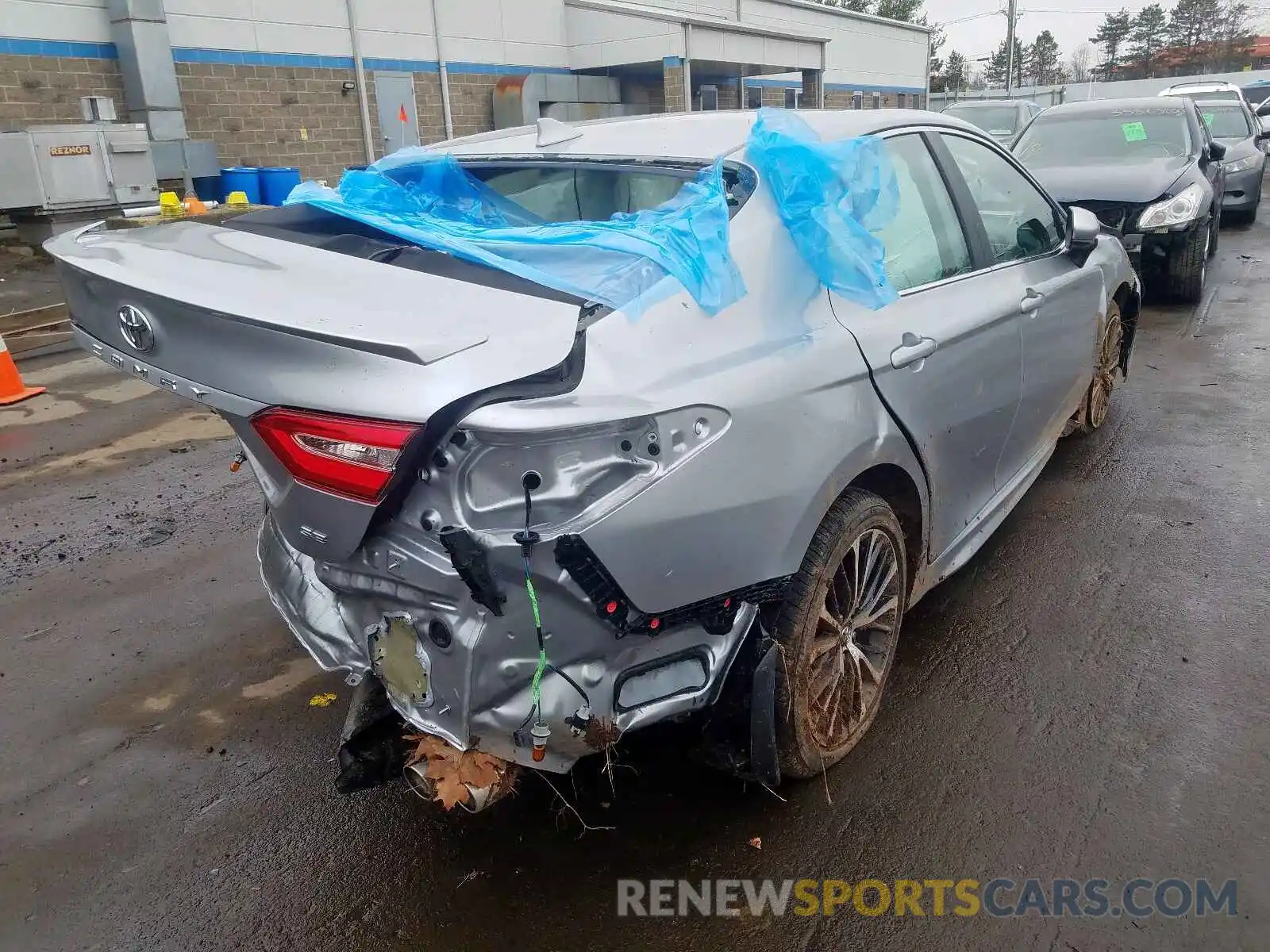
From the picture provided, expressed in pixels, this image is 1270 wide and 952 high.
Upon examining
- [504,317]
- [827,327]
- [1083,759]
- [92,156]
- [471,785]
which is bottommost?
[1083,759]

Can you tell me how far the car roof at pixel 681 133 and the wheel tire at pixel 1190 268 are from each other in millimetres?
5893

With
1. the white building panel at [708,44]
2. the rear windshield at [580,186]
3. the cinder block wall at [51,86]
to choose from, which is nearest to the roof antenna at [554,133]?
the rear windshield at [580,186]

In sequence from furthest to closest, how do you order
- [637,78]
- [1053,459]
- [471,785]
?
[637,78] → [1053,459] → [471,785]

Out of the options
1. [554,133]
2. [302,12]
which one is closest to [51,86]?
[302,12]

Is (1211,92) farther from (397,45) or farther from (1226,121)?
(397,45)

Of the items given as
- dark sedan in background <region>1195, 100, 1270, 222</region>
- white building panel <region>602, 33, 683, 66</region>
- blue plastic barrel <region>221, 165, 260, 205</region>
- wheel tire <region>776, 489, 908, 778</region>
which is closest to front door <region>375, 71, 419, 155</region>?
blue plastic barrel <region>221, 165, 260, 205</region>

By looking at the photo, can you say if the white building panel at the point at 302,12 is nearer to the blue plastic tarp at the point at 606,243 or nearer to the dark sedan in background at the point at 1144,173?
the dark sedan in background at the point at 1144,173

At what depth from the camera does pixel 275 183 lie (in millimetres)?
13297

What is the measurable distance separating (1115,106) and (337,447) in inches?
402

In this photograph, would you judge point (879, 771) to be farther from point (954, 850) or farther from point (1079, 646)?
point (1079, 646)

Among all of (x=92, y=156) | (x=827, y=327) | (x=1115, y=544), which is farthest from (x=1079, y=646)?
(x=92, y=156)

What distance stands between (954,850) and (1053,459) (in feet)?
10.7

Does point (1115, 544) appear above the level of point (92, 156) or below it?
below

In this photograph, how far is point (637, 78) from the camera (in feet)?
68.0
